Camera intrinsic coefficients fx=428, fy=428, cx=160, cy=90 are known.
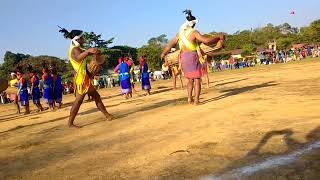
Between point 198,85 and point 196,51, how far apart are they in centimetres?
79

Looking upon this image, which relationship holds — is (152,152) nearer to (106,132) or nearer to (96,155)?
(96,155)

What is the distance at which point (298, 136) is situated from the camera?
505 cm

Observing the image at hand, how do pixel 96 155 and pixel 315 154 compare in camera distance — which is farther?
pixel 96 155

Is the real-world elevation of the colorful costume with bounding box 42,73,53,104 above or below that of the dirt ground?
above

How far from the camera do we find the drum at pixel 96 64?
313 inches

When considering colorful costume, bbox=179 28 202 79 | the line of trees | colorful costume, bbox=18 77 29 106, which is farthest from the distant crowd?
colorful costume, bbox=179 28 202 79

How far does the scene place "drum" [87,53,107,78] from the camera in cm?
796

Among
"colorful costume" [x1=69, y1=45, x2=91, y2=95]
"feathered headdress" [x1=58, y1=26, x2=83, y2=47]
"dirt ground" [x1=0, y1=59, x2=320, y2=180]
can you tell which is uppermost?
"feathered headdress" [x1=58, y1=26, x2=83, y2=47]

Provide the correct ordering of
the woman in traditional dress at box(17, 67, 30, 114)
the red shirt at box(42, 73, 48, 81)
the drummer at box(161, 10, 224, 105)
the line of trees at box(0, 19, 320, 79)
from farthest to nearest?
the line of trees at box(0, 19, 320, 79) → the red shirt at box(42, 73, 48, 81) → the woman in traditional dress at box(17, 67, 30, 114) → the drummer at box(161, 10, 224, 105)

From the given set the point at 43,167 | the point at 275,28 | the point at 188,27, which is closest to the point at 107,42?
the point at 275,28

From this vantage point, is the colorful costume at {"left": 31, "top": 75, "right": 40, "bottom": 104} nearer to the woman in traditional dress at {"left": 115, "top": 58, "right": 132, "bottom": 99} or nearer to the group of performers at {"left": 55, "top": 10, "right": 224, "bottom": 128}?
the woman in traditional dress at {"left": 115, "top": 58, "right": 132, "bottom": 99}

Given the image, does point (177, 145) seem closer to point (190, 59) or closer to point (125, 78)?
point (190, 59)

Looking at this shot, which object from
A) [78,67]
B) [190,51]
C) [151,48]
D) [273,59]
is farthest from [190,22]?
[151,48]

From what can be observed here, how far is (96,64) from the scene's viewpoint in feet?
26.8
